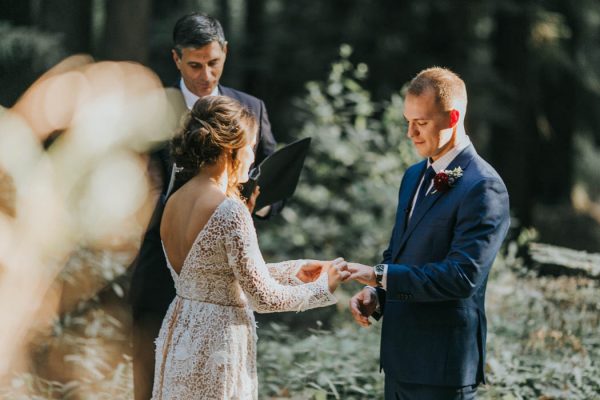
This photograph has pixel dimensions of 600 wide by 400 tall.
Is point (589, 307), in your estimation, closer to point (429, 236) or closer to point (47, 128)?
point (429, 236)

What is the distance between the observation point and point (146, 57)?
9.34 m

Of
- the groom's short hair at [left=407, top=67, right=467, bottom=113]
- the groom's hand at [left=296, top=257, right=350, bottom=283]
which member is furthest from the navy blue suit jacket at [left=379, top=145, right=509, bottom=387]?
the groom's hand at [left=296, top=257, right=350, bottom=283]

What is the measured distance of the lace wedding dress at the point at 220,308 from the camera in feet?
10.3

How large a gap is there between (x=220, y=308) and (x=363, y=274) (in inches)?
24.4

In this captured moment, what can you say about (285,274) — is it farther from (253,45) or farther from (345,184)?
(253,45)

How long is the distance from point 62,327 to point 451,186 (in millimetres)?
3868

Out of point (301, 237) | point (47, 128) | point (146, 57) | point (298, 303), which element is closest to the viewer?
point (298, 303)

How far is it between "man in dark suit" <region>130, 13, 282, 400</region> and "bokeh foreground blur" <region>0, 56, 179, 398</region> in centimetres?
12

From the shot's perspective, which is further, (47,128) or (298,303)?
(47,128)

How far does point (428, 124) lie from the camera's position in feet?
10.7

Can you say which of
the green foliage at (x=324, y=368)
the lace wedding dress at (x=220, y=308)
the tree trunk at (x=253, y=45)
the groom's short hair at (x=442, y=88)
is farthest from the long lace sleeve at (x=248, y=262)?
the tree trunk at (x=253, y=45)

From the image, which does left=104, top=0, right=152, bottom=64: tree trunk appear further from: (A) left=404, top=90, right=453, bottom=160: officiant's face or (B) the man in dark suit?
(A) left=404, top=90, right=453, bottom=160: officiant's face

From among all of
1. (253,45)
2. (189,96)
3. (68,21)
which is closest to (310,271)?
(189,96)

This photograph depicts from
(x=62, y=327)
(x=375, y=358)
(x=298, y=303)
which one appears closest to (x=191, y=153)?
(x=298, y=303)
